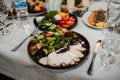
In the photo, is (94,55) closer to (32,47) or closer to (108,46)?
(108,46)

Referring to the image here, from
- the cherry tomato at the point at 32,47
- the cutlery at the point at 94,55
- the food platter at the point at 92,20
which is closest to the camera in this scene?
the cutlery at the point at 94,55

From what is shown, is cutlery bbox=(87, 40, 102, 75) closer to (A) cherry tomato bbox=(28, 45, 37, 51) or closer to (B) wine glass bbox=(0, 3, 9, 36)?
(A) cherry tomato bbox=(28, 45, 37, 51)

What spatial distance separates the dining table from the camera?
0.75 m

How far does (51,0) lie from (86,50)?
0.45 metres

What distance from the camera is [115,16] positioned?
34.4 inches

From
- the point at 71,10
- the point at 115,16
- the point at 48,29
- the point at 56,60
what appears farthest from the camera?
the point at 71,10

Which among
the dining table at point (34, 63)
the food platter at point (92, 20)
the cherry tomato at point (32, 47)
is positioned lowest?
the dining table at point (34, 63)

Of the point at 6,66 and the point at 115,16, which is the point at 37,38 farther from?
the point at 115,16

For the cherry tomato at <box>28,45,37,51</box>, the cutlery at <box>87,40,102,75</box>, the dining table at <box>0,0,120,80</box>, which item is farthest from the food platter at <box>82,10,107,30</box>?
the cherry tomato at <box>28,45,37,51</box>

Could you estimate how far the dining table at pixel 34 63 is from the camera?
75 cm

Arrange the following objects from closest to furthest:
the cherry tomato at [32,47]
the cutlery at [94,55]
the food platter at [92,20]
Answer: the cutlery at [94,55], the cherry tomato at [32,47], the food platter at [92,20]

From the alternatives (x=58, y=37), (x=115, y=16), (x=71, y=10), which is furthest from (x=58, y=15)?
(x=115, y=16)

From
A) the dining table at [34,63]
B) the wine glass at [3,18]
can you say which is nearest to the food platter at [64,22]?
the dining table at [34,63]

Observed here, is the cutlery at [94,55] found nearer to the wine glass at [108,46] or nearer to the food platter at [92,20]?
the wine glass at [108,46]
